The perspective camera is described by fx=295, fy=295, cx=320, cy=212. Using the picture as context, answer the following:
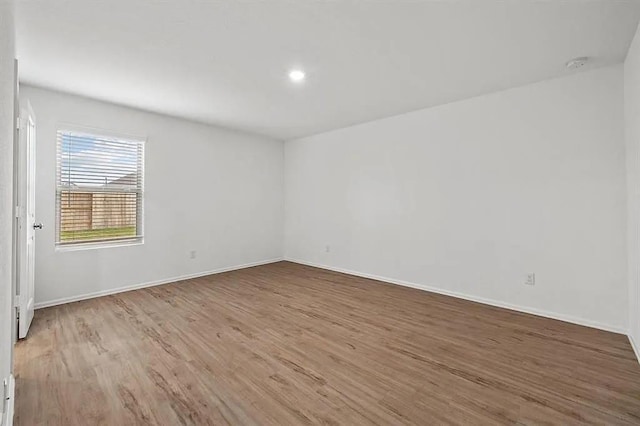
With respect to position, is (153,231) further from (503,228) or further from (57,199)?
(503,228)

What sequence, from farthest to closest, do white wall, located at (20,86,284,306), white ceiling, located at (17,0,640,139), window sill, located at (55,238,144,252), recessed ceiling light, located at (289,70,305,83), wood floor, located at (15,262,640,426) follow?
window sill, located at (55,238,144,252), white wall, located at (20,86,284,306), recessed ceiling light, located at (289,70,305,83), white ceiling, located at (17,0,640,139), wood floor, located at (15,262,640,426)

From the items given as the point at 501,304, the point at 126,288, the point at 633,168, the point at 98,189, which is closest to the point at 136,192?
the point at 98,189

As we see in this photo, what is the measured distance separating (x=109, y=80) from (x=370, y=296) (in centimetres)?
396

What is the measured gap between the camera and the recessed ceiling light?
9.88 feet

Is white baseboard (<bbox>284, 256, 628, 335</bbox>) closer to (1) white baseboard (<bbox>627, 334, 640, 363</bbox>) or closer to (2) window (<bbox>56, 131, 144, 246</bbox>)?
(1) white baseboard (<bbox>627, 334, 640, 363</bbox>)

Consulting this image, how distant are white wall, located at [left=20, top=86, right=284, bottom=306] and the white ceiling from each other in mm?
471

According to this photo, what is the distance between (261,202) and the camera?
5941mm

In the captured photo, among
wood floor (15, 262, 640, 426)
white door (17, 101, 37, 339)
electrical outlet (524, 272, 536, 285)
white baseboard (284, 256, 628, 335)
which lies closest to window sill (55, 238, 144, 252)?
white door (17, 101, 37, 339)

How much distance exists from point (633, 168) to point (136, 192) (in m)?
5.61

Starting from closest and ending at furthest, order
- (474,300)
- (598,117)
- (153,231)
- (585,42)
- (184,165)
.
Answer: (585,42) < (598,117) < (474,300) < (153,231) < (184,165)

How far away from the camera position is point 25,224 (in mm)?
2680

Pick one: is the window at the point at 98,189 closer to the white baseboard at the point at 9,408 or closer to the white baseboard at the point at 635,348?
the white baseboard at the point at 9,408

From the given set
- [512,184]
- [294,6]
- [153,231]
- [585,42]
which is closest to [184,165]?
[153,231]

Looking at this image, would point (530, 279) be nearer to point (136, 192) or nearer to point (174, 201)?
point (174, 201)
